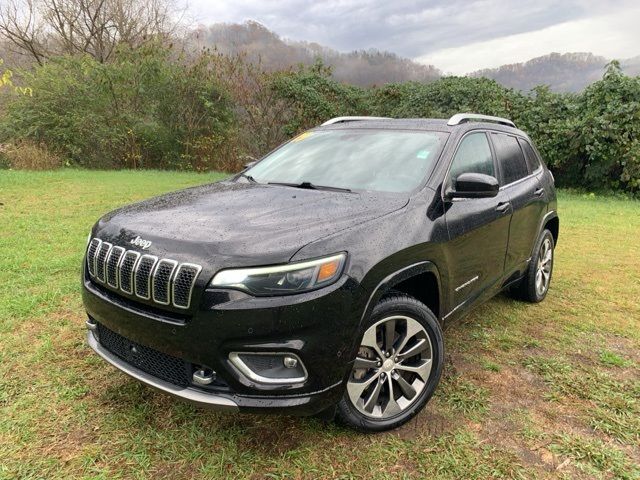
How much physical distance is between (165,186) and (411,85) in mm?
8194

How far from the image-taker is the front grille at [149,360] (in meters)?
2.28

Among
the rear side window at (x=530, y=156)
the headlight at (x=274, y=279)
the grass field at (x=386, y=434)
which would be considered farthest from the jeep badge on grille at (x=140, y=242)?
the rear side window at (x=530, y=156)

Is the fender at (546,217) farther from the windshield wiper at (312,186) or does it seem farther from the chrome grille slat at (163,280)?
the chrome grille slat at (163,280)

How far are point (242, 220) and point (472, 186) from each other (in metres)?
1.37

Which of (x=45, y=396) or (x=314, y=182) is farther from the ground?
(x=314, y=182)

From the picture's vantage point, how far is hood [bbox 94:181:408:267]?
7.15 ft

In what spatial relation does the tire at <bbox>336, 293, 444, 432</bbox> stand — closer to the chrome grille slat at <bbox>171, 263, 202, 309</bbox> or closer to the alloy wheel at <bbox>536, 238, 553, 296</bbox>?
the chrome grille slat at <bbox>171, 263, 202, 309</bbox>

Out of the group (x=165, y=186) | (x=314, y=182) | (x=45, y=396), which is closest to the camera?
(x=45, y=396)

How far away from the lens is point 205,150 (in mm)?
15680

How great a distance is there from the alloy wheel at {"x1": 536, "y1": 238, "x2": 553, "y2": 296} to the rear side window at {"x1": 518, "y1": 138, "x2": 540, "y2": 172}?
2.27 feet

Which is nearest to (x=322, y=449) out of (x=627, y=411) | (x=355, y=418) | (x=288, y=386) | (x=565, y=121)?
(x=355, y=418)

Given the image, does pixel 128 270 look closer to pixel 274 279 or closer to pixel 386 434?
pixel 274 279

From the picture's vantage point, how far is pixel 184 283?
2143 millimetres

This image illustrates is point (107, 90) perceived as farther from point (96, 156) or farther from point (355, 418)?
point (355, 418)
